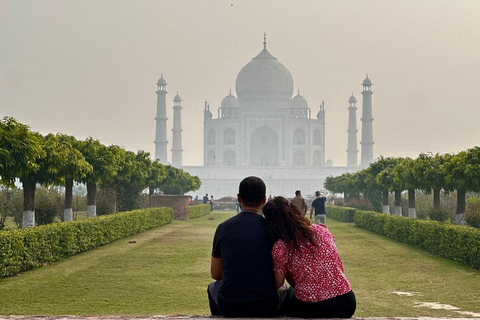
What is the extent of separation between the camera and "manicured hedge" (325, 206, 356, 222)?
24603 mm

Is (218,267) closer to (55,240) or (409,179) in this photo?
(55,240)

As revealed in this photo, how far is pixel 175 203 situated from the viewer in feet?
87.1

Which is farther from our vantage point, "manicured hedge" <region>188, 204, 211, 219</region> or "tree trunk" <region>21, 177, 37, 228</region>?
"manicured hedge" <region>188, 204, 211, 219</region>

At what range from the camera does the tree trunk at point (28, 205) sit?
12.8 metres

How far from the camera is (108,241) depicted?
14.4 metres

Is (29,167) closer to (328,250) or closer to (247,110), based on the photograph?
(328,250)

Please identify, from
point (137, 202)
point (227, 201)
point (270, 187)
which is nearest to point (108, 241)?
point (137, 202)

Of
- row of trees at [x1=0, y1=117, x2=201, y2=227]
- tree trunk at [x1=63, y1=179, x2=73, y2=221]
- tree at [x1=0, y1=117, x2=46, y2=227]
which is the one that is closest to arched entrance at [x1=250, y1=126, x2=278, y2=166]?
row of trees at [x1=0, y1=117, x2=201, y2=227]

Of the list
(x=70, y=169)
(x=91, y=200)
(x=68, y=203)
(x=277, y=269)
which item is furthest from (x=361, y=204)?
(x=277, y=269)

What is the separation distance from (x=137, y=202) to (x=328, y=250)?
68.1 feet

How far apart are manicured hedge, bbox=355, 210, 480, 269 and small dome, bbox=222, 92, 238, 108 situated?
2401 inches

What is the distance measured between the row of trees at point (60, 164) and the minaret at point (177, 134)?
159 ft

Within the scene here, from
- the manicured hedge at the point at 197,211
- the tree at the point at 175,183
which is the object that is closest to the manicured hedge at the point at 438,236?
the manicured hedge at the point at 197,211

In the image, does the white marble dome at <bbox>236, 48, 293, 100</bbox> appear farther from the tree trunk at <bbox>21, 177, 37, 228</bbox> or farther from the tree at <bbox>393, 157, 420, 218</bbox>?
the tree trunk at <bbox>21, 177, 37, 228</bbox>
